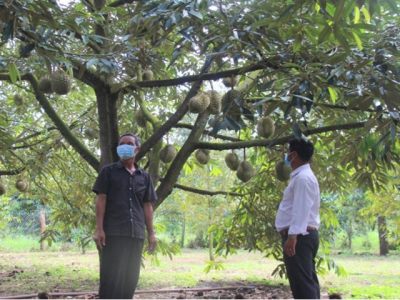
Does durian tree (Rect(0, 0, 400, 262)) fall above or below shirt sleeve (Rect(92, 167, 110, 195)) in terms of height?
above

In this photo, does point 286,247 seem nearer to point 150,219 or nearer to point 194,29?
point 150,219

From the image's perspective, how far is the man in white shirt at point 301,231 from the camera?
241 cm

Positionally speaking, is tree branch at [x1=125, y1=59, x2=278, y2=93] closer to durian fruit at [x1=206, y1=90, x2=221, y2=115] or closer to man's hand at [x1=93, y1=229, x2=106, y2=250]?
durian fruit at [x1=206, y1=90, x2=221, y2=115]

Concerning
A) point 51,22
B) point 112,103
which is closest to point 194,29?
point 51,22

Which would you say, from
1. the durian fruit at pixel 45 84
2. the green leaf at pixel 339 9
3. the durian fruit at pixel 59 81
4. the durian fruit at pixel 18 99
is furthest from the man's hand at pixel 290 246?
the durian fruit at pixel 18 99

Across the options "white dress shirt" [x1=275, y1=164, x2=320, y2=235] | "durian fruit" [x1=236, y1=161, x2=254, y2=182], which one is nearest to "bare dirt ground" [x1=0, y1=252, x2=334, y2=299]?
"durian fruit" [x1=236, y1=161, x2=254, y2=182]

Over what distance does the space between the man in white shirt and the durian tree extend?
381 millimetres

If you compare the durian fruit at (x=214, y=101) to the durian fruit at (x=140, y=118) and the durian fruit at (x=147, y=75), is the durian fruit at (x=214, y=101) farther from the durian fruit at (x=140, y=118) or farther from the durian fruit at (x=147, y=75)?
the durian fruit at (x=140, y=118)

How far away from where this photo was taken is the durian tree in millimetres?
1771

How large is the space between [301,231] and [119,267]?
118 cm

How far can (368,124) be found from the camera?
2.11m

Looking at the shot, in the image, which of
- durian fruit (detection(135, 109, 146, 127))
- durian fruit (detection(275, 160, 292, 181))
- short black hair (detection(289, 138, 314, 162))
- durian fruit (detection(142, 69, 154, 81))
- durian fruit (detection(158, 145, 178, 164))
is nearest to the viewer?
short black hair (detection(289, 138, 314, 162))

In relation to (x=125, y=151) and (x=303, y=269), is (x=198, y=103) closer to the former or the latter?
(x=125, y=151)

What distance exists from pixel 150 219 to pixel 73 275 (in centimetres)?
434
